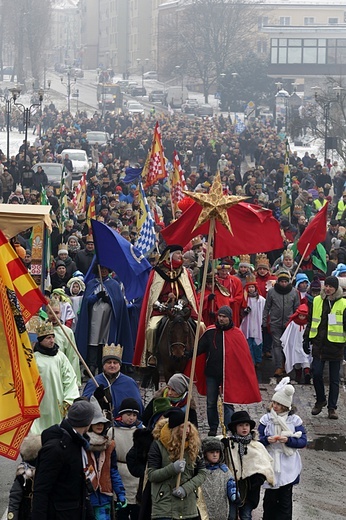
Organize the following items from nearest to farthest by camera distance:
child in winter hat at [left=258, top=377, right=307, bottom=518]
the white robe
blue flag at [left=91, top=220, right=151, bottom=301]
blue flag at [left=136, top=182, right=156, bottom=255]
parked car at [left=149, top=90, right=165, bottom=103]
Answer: child in winter hat at [left=258, top=377, right=307, bottom=518], blue flag at [left=91, top=220, right=151, bottom=301], the white robe, blue flag at [left=136, top=182, right=156, bottom=255], parked car at [left=149, top=90, right=165, bottom=103]

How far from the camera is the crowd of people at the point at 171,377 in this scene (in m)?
8.25

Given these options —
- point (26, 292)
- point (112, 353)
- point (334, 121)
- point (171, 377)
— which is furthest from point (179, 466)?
point (334, 121)

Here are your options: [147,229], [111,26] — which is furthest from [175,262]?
[111,26]

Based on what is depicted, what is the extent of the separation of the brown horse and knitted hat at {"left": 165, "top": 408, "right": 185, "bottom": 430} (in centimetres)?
429

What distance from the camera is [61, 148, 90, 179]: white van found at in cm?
4456

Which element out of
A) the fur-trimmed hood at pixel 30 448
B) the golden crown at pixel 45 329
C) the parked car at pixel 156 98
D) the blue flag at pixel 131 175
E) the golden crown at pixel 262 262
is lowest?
the parked car at pixel 156 98

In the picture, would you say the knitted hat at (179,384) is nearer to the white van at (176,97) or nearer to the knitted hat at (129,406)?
the knitted hat at (129,406)

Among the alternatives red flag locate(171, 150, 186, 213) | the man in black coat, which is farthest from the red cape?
red flag locate(171, 150, 186, 213)

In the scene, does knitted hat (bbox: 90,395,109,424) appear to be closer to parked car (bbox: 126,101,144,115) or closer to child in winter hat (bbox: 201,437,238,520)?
child in winter hat (bbox: 201,437,238,520)

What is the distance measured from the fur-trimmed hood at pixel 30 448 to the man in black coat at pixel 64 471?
50 cm

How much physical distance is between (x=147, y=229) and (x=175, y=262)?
3.45m

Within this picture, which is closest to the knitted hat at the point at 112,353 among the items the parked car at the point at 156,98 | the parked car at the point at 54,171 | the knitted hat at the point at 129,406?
the knitted hat at the point at 129,406

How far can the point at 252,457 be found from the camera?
909 centimetres

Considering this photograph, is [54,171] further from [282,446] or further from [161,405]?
[161,405]
